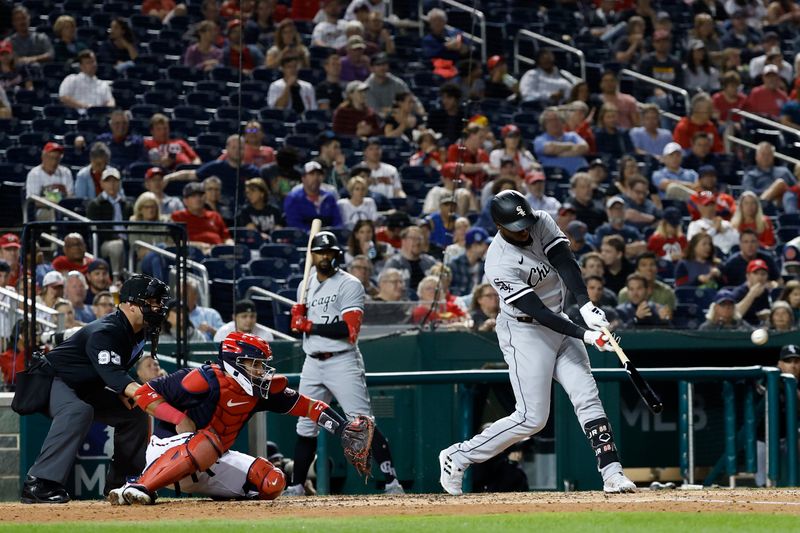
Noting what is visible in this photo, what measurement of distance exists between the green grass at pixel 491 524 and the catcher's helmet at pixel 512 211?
1.51 meters

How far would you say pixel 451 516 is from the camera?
6910mm

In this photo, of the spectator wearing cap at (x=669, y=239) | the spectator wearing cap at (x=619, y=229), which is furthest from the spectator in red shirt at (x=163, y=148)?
the spectator wearing cap at (x=669, y=239)

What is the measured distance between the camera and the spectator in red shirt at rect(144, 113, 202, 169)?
1407cm

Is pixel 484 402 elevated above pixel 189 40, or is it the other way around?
pixel 189 40

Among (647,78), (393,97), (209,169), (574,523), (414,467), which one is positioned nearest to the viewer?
(574,523)

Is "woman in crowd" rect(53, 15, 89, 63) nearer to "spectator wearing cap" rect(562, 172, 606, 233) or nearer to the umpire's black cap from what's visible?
"spectator wearing cap" rect(562, 172, 606, 233)

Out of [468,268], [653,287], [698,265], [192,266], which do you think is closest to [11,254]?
[192,266]

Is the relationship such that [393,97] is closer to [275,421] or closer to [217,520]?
[275,421]

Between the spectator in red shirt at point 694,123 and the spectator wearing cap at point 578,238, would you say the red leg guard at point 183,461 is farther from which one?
the spectator in red shirt at point 694,123

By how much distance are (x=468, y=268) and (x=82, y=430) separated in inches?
204

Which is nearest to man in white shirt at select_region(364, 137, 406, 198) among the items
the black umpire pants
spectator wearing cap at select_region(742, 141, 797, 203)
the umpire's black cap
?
spectator wearing cap at select_region(742, 141, 797, 203)

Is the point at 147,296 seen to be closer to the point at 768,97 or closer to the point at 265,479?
the point at 265,479

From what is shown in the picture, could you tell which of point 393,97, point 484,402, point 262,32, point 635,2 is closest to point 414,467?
point 484,402

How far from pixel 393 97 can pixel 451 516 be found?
382 inches
